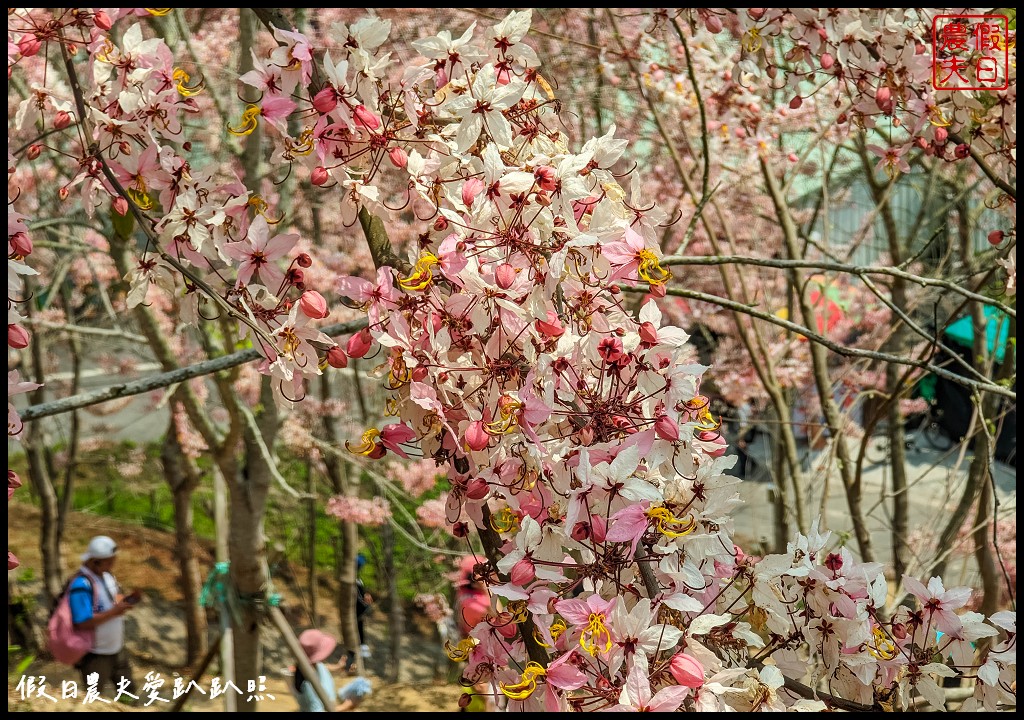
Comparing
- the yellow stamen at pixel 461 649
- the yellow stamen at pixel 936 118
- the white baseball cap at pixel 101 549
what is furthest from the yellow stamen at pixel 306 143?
the white baseball cap at pixel 101 549

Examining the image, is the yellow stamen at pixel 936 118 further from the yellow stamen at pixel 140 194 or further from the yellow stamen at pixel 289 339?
the yellow stamen at pixel 140 194

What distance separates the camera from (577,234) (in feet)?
4.30

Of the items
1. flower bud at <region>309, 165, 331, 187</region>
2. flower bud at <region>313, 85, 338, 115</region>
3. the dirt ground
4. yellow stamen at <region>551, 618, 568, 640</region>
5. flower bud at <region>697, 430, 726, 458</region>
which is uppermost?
flower bud at <region>313, 85, 338, 115</region>

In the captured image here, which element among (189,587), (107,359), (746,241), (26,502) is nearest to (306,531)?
(189,587)

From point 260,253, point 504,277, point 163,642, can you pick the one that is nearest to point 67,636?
point 163,642

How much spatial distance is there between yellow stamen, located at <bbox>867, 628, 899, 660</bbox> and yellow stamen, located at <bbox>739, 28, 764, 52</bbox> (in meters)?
1.39

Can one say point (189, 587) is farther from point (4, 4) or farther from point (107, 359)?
point (4, 4)

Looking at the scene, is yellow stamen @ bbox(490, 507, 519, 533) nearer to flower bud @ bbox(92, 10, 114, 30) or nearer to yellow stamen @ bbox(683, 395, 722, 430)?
yellow stamen @ bbox(683, 395, 722, 430)

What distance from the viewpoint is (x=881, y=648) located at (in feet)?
4.54

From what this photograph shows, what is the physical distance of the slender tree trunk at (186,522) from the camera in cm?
584

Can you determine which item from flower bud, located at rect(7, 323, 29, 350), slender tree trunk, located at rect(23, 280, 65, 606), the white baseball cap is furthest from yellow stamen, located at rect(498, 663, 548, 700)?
slender tree trunk, located at rect(23, 280, 65, 606)

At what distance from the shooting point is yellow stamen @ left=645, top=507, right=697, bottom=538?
1.18 metres

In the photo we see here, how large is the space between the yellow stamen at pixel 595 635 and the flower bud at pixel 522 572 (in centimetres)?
11

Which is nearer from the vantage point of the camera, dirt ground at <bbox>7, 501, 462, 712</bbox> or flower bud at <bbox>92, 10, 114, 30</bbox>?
flower bud at <bbox>92, 10, 114, 30</bbox>
